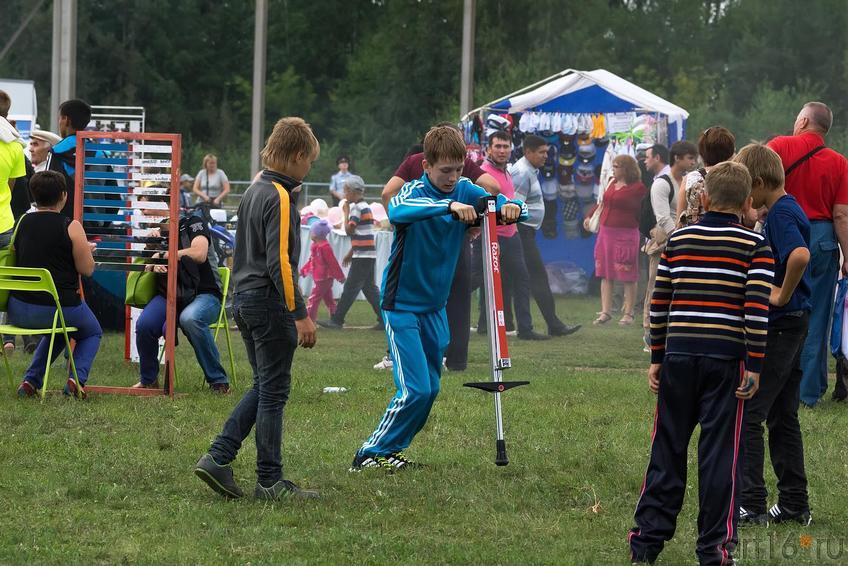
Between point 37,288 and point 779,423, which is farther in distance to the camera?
point 37,288

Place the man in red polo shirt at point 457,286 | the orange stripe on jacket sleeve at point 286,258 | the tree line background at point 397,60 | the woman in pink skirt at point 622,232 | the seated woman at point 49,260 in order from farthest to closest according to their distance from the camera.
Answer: the tree line background at point 397,60 → the woman in pink skirt at point 622,232 → the man in red polo shirt at point 457,286 → the seated woman at point 49,260 → the orange stripe on jacket sleeve at point 286,258

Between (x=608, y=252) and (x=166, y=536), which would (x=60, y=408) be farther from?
(x=608, y=252)

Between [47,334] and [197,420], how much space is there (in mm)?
1498

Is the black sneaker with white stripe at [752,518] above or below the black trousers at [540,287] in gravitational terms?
below

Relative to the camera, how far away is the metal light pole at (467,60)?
20078 millimetres

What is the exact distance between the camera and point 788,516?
5.73 metres

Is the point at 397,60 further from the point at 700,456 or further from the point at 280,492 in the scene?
the point at 700,456

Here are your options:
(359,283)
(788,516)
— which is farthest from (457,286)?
(788,516)

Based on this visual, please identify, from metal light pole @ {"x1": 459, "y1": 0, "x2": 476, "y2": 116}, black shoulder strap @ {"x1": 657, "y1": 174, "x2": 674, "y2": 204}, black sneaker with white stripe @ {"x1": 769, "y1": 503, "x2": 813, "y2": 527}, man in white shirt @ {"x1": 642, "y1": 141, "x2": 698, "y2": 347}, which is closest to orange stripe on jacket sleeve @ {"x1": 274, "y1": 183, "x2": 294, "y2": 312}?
black sneaker with white stripe @ {"x1": 769, "y1": 503, "x2": 813, "y2": 527}

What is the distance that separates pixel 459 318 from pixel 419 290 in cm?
421

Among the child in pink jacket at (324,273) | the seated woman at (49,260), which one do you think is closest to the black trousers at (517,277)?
the child in pink jacket at (324,273)

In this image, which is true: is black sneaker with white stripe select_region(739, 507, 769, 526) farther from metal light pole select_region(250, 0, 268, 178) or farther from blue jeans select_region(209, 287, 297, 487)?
metal light pole select_region(250, 0, 268, 178)

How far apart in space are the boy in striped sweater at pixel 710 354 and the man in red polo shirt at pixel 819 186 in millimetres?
3075

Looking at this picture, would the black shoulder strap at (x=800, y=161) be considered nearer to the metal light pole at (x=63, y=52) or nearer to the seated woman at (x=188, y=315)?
the seated woman at (x=188, y=315)
